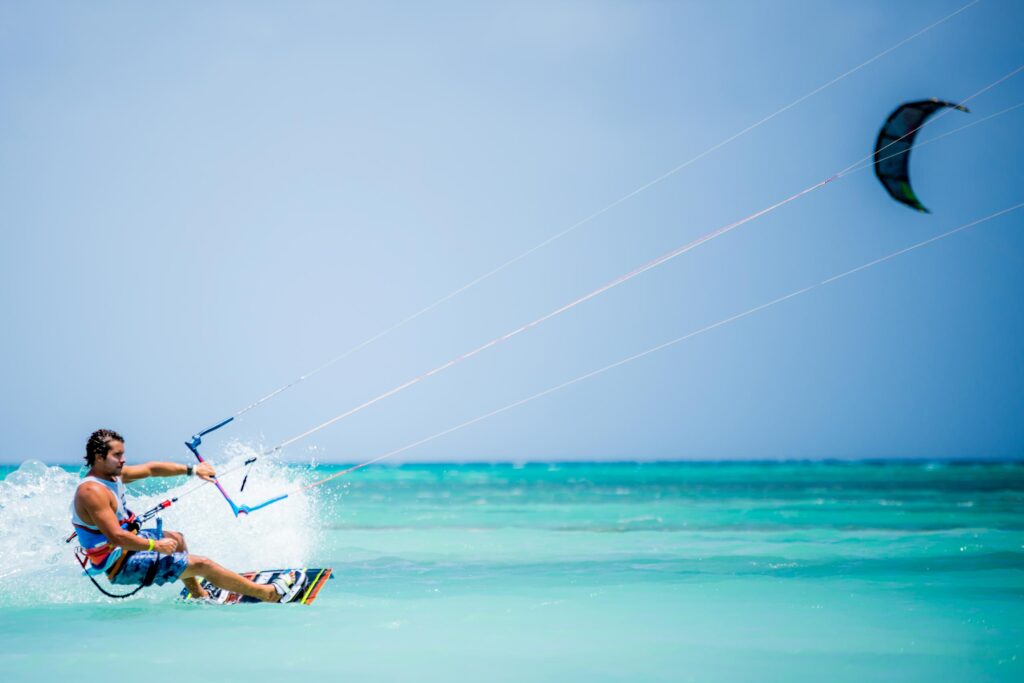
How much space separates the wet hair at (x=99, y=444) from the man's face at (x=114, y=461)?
0.03 meters

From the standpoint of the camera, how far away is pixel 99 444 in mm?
6422

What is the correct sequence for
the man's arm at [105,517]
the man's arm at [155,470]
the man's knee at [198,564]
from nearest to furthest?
the man's arm at [105,517]
the man's knee at [198,564]
the man's arm at [155,470]

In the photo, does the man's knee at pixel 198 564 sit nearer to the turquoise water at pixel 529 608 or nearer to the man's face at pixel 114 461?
the turquoise water at pixel 529 608

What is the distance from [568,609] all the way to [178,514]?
18.6ft

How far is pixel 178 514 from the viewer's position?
11.3 meters

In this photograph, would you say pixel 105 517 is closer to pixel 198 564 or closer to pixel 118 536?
pixel 118 536

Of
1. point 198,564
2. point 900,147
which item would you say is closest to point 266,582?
point 198,564

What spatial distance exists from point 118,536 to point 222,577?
947 mm

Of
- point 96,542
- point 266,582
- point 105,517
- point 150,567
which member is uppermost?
point 105,517

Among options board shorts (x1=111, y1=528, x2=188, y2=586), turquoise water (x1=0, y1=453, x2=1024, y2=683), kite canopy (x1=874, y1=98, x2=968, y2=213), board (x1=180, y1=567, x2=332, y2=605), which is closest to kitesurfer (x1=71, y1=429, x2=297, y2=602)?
board shorts (x1=111, y1=528, x2=188, y2=586)

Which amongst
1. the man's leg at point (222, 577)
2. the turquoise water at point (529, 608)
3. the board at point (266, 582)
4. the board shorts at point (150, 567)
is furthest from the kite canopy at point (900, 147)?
the board shorts at point (150, 567)

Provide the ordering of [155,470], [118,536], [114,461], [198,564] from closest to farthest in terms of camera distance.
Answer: [118,536] → [114,461] → [198,564] → [155,470]

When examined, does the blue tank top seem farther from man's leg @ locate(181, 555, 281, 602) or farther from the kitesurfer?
man's leg @ locate(181, 555, 281, 602)

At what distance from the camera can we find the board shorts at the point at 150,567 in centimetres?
657
